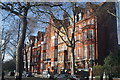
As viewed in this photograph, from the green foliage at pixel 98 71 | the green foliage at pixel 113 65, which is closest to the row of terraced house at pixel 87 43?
the green foliage at pixel 98 71

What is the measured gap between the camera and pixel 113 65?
2480cm

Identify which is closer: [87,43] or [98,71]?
[98,71]

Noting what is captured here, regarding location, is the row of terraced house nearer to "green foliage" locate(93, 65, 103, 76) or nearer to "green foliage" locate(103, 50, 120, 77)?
"green foliage" locate(93, 65, 103, 76)

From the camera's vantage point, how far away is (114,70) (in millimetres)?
23531

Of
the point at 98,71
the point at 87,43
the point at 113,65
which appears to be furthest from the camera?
the point at 87,43

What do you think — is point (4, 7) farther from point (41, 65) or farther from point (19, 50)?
point (41, 65)

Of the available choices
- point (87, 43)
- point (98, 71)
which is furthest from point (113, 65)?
point (87, 43)

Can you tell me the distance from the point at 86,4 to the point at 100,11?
1.64m

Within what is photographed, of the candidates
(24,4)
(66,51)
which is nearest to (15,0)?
(24,4)

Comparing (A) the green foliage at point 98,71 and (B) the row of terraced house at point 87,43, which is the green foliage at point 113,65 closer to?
(A) the green foliage at point 98,71

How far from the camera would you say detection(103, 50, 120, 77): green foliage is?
23.2 metres

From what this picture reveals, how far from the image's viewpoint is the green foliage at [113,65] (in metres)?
23.2

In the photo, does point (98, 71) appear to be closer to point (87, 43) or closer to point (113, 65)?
point (113, 65)

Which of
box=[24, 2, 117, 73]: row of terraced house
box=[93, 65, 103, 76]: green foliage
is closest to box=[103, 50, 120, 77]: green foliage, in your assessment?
box=[93, 65, 103, 76]: green foliage
